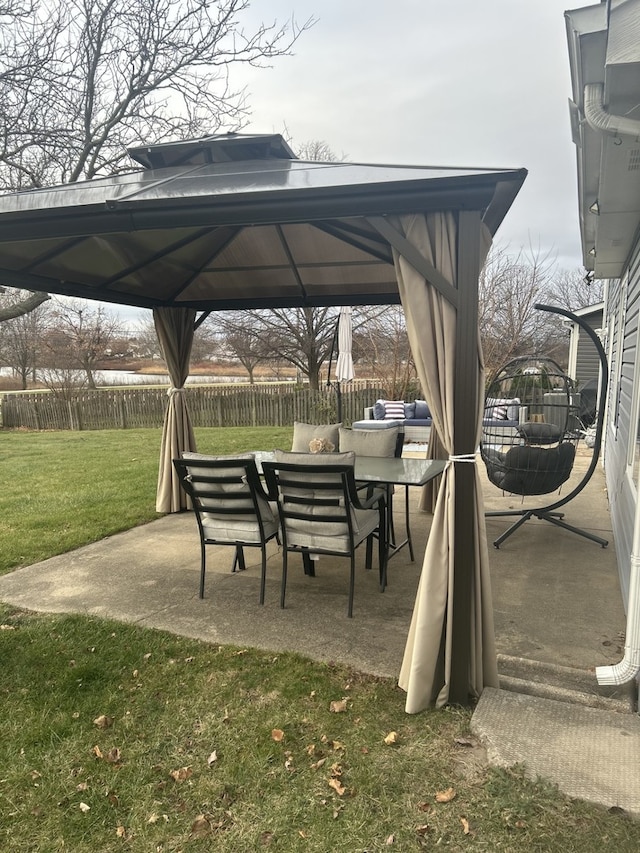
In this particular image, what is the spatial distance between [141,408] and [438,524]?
44.7ft

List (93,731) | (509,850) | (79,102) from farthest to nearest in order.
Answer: (79,102)
(93,731)
(509,850)

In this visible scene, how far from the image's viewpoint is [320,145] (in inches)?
649

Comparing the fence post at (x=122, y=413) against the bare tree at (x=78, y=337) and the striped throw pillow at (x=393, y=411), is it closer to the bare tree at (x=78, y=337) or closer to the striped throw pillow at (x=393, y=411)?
the bare tree at (x=78, y=337)

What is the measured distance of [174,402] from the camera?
5422mm

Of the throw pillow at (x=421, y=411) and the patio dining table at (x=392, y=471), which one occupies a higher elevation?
the throw pillow at (x=421, y=411)

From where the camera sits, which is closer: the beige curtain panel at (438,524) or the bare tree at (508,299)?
the beige curtain panel at (438,524)

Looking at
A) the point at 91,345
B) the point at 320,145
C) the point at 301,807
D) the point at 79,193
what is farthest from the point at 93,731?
the point at 91,345

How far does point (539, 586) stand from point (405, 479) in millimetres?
1191

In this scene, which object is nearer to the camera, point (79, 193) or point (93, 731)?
point (93, 731)

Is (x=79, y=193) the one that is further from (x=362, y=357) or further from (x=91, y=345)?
(x=91, y=345)

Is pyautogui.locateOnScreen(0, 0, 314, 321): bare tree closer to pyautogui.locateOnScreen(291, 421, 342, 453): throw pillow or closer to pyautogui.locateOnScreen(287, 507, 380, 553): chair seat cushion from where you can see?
pyautogui.locateOnScreen(291, 421, 342, 453): throw pillow

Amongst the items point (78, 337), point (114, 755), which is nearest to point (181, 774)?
point (114, 755)

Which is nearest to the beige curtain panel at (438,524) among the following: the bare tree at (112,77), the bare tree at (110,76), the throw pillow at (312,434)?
the throw pillow at (312,434)

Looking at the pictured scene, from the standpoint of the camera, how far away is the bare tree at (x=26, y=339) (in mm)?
21344
